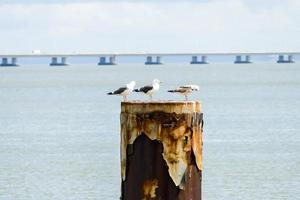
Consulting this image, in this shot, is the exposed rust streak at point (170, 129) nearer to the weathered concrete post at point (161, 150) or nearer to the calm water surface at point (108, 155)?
the weathered concrete post at point (161, 150)

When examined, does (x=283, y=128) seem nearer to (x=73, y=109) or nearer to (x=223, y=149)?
(x=223, y=149)

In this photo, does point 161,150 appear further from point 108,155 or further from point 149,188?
point 108,155

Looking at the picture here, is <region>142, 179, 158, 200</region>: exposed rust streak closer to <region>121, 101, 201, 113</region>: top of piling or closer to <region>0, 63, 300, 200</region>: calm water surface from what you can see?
<region>121, 101, 201, 113</region>: top of piling

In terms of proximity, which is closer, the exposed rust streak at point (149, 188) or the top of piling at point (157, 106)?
the exposed rust streak at point (149, 188)

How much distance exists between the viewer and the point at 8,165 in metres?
42.3

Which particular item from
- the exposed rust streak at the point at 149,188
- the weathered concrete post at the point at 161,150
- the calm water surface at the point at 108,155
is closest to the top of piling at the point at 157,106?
the weathered concrete post at the point at 161,150

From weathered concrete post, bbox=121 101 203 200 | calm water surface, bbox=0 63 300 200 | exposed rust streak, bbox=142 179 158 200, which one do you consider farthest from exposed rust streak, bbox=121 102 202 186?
calm water surface, bbox=0 63 300 200

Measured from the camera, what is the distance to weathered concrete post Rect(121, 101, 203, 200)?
385 inches

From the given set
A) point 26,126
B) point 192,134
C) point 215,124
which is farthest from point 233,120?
point 192,134

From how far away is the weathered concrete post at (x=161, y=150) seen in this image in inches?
385

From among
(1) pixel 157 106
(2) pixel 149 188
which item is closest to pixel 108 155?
(1) pixel 157 106

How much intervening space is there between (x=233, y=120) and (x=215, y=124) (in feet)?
13.6

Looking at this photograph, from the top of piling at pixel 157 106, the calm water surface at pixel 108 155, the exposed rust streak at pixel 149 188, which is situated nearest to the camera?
the exposed rust streak at pixel 149 188

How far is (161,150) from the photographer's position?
9812 millimetres
